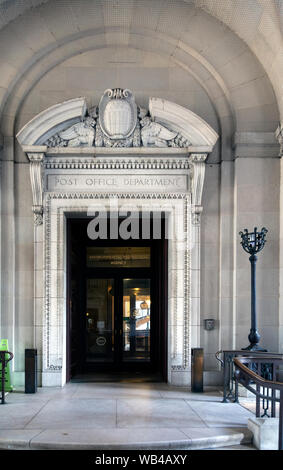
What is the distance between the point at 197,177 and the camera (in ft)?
35.0

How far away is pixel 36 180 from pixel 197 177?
3.23 meters

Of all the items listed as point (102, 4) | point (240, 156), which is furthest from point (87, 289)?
point (102, 4)

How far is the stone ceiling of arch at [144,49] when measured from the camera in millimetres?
10531

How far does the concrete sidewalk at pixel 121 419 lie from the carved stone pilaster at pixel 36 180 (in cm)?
362

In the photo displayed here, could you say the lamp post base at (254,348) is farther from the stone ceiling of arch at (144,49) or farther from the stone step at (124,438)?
the stone ceiling of arch at (144,49)

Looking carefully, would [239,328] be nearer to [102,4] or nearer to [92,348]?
[92,348]

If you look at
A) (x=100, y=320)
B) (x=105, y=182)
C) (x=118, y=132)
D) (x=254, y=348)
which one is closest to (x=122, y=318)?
(x=100, y=320)

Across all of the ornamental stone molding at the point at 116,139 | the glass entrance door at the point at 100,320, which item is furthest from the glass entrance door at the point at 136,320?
the ornamental stone molding at the point at 116,139

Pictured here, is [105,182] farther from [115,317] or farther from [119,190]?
[115,317]

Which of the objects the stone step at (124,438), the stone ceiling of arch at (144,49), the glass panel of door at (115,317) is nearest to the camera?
the stone step at (124,438)

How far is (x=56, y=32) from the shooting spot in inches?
419

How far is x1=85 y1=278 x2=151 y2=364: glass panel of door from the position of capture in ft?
46.5
